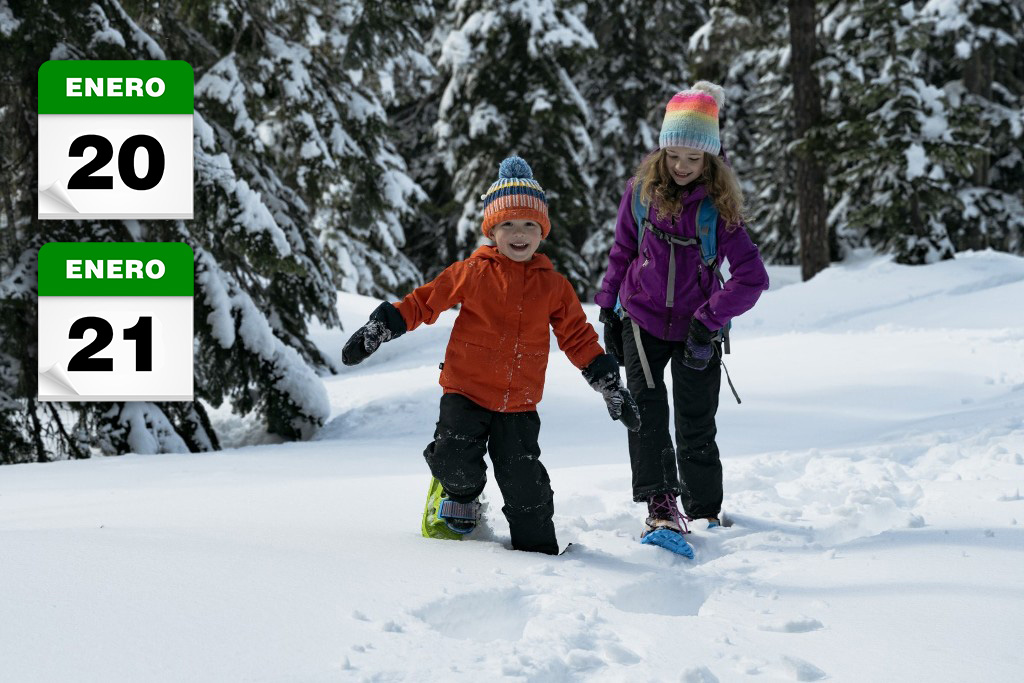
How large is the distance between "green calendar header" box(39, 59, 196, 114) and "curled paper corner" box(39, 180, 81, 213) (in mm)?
492

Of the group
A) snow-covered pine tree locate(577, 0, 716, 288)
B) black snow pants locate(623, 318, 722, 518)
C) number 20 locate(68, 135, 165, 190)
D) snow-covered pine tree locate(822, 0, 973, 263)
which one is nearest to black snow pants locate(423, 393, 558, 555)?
black snow pants locate(623, 318, 722, 518)

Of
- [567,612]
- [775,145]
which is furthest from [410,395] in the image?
[775,145]

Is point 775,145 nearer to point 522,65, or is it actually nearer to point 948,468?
point 522,65

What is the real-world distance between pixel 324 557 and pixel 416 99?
21.0 metres

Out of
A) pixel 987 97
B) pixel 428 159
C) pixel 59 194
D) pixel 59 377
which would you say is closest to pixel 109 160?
pixel 59 194

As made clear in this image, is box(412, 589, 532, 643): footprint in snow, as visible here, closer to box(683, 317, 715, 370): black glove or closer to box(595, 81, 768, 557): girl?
box(595, 81, 768, 557): girl

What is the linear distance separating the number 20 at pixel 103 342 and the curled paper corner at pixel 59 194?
0.78m

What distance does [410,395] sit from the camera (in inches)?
324

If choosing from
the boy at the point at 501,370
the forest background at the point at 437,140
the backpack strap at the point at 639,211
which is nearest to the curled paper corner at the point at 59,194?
the forest background at the point at 437,140

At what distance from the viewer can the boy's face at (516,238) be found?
11.5 feet

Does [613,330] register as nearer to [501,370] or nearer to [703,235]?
[703,235]

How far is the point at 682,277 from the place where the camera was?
3.83 meters

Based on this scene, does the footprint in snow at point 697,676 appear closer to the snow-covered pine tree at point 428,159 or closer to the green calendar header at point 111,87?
the green calendar header at point 111,87

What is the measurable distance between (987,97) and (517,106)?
36.0 feet
